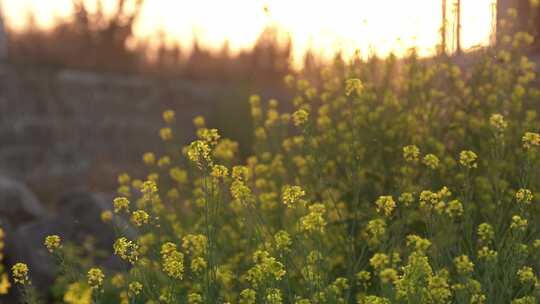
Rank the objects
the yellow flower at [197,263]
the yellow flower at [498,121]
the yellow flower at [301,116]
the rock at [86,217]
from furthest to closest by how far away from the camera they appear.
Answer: the rock at [86,217] → the yellow flower at [301,116] → the yellow flower at [498,121] → the yellow flower at [197,263]

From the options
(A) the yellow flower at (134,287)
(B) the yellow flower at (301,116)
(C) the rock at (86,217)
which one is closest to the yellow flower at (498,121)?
(B) the yellow flower at (301,116)

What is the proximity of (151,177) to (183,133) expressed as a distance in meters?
8.29

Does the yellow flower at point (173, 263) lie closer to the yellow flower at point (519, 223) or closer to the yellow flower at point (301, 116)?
the yellow flower at point (301, 116)

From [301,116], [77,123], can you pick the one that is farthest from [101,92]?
[301,116]

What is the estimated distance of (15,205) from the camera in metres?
8.09

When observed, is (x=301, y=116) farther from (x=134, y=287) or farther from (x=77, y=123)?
(x=77, y=123)

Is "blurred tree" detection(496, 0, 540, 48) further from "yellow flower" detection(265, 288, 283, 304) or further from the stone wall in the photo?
the stone wall

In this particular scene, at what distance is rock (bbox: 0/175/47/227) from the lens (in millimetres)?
7993

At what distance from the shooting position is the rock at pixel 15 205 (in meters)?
7.99

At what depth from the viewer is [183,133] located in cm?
1303

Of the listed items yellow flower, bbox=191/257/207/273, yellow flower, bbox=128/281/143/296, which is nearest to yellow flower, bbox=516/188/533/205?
yellow flower, bbox=191/257/207/273

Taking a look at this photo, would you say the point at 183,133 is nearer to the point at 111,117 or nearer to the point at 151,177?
the point at 111,117

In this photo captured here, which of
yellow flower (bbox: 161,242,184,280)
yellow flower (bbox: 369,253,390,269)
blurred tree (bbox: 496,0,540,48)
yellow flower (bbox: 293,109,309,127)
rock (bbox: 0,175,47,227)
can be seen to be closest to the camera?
yellow flower (bbox: 161,242,184,280)

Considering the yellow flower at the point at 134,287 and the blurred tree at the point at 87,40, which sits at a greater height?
the blurred tree at the point at 87,40
